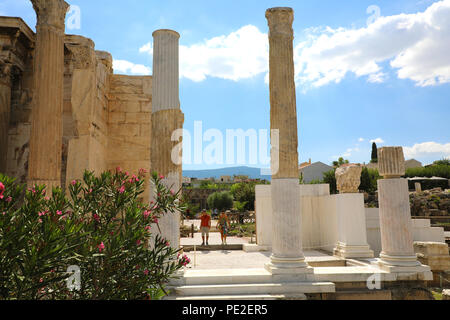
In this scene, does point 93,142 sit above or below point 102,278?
above

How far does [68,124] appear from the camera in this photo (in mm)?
7977

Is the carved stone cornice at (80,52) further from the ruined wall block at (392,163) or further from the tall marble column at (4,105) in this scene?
the ruined wall block at (392,163)

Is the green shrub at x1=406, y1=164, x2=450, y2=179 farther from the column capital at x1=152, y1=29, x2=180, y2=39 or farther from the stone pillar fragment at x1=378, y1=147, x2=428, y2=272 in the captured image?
the column capital at x1=152, y1=29, x2=180, y2=39

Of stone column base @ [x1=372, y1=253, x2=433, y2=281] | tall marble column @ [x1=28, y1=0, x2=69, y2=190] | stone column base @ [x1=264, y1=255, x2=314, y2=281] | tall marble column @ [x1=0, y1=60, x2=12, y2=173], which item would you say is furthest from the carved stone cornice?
stone column base @ [x1=372, y1=253, x2=433, y2=281]

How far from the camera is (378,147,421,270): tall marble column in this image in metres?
7.34

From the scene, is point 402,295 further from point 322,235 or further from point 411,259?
point 322,235

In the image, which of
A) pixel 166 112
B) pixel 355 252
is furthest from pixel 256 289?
pixel 355 252

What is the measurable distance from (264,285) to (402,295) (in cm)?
317

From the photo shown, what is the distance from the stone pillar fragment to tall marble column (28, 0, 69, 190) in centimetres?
774

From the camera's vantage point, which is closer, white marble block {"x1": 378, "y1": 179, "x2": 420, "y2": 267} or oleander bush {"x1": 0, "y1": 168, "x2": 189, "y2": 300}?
oleander bush {"x1": 0, "y1": 168, "x2": 189, "y2": 300}

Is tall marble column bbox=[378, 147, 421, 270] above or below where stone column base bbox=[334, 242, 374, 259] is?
above
